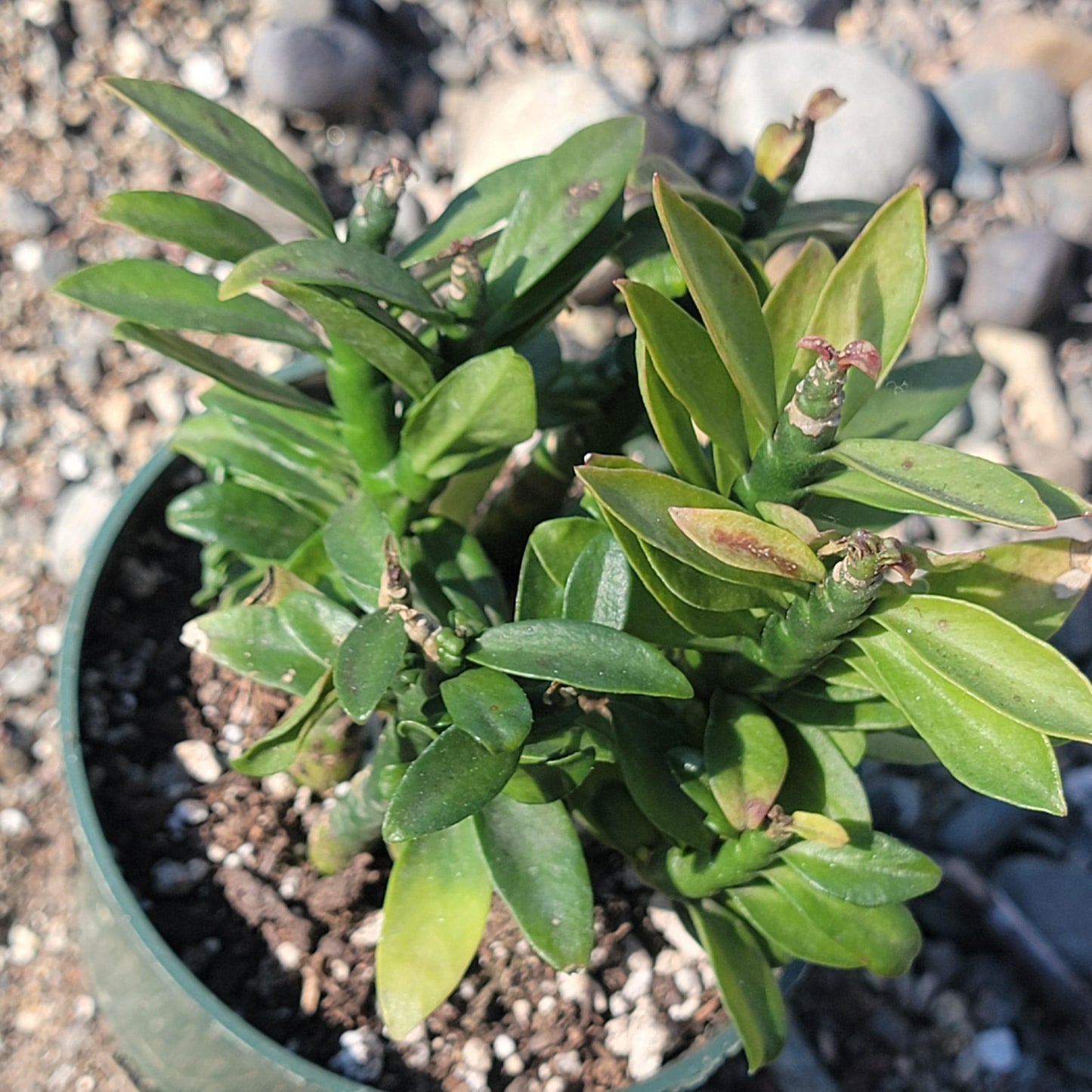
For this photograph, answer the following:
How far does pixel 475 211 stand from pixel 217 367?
10.6 inches

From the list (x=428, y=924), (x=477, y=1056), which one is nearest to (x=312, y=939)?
(x=477, y=1056)

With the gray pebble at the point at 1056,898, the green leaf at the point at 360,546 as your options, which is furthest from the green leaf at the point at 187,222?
the gray pebble at the point at 1056,898

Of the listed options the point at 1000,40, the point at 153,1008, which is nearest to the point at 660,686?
the point at 153,1008

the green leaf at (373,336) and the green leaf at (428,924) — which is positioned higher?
the green leaf at (373,336)

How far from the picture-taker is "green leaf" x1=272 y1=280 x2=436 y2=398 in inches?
31.4

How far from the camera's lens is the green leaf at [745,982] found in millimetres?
957

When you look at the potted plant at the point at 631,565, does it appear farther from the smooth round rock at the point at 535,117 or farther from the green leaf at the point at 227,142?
the smooth round rock at the point at 535,117

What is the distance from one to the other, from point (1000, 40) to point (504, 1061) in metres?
2.58

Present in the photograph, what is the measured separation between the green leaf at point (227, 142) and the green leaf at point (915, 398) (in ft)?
1.61

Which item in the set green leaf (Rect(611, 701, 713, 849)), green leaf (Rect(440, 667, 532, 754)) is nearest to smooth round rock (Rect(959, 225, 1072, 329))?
green leaf (Rect(611, 701, 713, 849))

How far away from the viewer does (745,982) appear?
1.01 m

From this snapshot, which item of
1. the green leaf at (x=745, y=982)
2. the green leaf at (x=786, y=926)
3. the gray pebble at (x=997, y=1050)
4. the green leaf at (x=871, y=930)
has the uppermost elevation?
the green leaf at (x=871, y=930)

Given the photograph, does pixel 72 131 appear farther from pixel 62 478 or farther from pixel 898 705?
pixel 898 705

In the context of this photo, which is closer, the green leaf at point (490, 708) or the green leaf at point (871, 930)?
the green leaf at point (490, 708)
